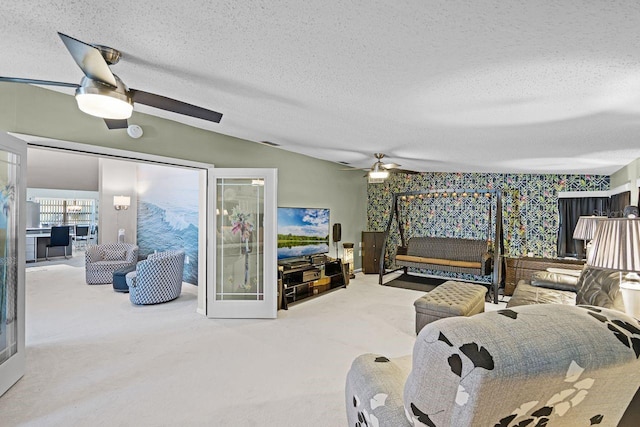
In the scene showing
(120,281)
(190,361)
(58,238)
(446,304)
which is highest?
(58,238)

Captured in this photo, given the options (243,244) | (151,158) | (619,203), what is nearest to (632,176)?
(619,203)

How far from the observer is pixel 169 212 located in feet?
21.7

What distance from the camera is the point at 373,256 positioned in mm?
7336

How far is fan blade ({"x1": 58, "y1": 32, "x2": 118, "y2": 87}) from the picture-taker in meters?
1.62

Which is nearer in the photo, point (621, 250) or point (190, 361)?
point (621, 250)

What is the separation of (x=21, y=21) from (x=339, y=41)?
5.84 ft

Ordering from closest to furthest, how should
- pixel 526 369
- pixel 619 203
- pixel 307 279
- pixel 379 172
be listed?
pixel 526 369, pixel 619 203, pixel 379 172, pixel 307 279

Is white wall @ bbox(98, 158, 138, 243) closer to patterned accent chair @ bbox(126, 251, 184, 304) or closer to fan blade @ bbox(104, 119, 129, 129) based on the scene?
patterned accent chair @ bbox(126, 251, 184, 304)

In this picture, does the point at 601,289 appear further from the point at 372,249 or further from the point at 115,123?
the point at 372,249

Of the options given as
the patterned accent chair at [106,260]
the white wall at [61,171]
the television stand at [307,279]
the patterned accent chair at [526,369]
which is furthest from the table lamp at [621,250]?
the white wall at [61,171]

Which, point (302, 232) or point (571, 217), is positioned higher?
point (571, 217)

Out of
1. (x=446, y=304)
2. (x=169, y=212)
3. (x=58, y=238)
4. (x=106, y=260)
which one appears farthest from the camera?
(x=58, y=238)

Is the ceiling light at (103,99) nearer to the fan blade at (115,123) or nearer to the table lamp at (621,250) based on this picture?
the fan blade at (115,123)

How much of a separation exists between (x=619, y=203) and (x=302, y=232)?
15.5 ft
